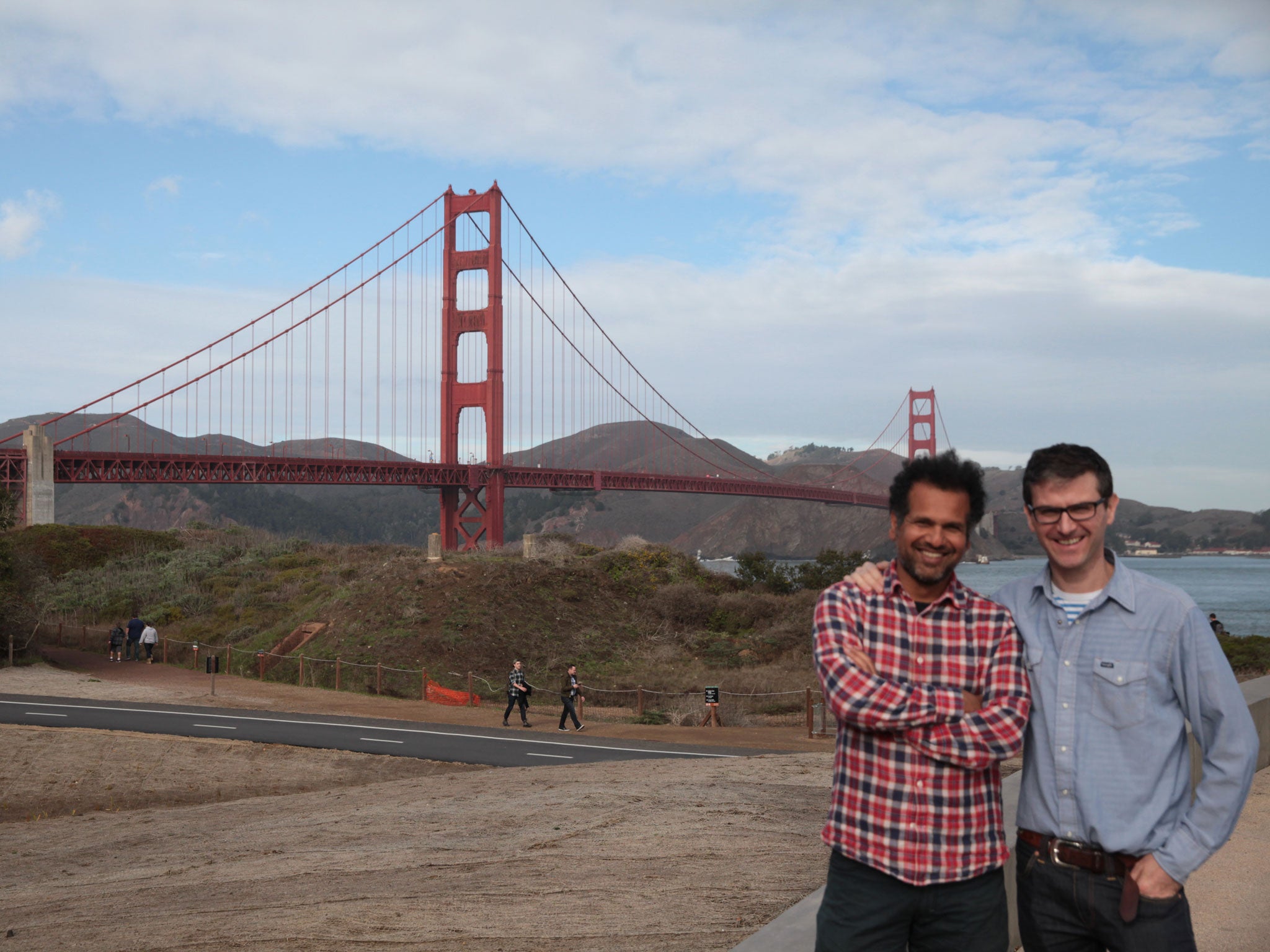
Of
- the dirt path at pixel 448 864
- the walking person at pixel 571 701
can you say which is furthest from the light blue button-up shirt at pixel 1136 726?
the walking person at pixel 571 701

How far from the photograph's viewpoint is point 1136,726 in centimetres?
290

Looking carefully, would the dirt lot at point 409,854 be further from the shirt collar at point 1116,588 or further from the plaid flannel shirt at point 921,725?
the shirt collar at point 1116,588

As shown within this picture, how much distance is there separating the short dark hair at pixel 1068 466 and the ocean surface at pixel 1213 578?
30631mm

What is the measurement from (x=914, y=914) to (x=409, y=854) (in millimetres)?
6833

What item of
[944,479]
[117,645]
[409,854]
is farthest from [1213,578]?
[944,479]

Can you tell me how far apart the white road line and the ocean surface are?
1794cm

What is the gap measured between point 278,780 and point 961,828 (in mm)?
15161

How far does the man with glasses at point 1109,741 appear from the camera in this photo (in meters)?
2.80

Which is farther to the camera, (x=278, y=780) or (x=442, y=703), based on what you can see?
(x=442, y=703)

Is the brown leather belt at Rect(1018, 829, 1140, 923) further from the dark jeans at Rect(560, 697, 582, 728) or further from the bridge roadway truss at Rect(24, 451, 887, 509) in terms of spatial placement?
the bridge roadway truss at Rect(24, 451, 887, 509)

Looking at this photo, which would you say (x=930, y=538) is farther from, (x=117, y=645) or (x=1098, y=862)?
(x=117, y=645)

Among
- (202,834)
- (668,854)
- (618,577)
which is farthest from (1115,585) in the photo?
(618,577)

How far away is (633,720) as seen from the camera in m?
21.9

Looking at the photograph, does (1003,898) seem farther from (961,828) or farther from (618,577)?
(618,577)
